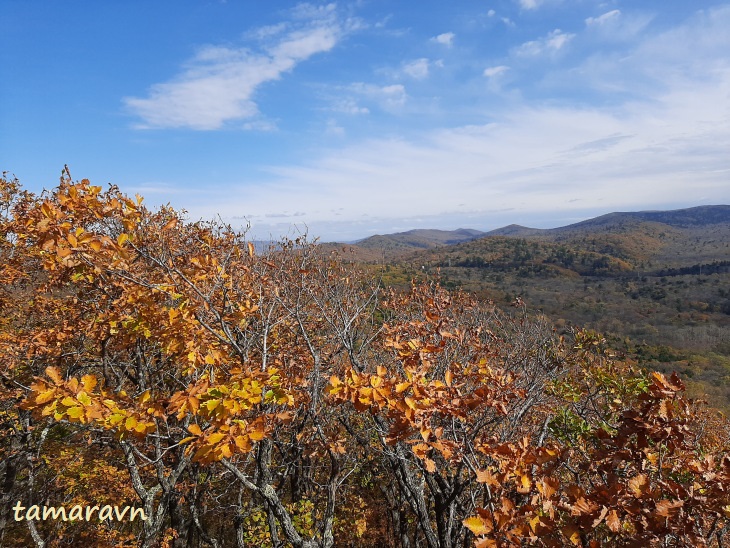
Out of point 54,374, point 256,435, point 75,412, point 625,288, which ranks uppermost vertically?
point 54,374

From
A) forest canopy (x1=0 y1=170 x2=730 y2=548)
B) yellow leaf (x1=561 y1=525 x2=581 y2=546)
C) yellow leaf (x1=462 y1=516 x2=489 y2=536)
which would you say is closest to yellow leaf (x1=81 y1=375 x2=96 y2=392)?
Result: forest canopy (x1=0 y1=170 x2=730 y2=548)

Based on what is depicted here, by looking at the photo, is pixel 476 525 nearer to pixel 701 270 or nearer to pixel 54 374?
pixel 54 374

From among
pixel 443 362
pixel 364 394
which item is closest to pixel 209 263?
pixel 364 394

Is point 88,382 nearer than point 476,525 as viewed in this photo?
No

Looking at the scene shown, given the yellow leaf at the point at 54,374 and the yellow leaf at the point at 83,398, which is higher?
the yellow leaf at the point at 54,374

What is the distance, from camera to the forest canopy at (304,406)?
3.20m

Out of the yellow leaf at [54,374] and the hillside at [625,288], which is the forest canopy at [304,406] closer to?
the yellow leaf at [54,374]

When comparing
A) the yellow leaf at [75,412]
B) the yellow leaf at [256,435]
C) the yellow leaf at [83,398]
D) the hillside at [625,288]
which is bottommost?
the hillside at [625,288]

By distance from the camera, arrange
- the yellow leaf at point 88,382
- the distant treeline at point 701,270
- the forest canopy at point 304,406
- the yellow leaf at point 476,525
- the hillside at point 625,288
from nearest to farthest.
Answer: the yellow leaf at point 476,525 → the forest canopy at point 304,406 → the yellow leaf at point 88,382 → the hillside at point 625,288 → the distant treeline at point 701,270

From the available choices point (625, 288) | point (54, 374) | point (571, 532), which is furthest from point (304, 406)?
point (625, 288)

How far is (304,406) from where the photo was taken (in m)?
7.79

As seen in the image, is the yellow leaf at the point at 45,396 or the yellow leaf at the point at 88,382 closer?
the yellow leaf at the point at 45,396

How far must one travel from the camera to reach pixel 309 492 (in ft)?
45.3

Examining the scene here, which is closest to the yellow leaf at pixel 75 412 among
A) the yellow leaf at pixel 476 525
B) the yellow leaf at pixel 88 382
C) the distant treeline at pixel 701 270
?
the yellow leaf at pixel 88 382
